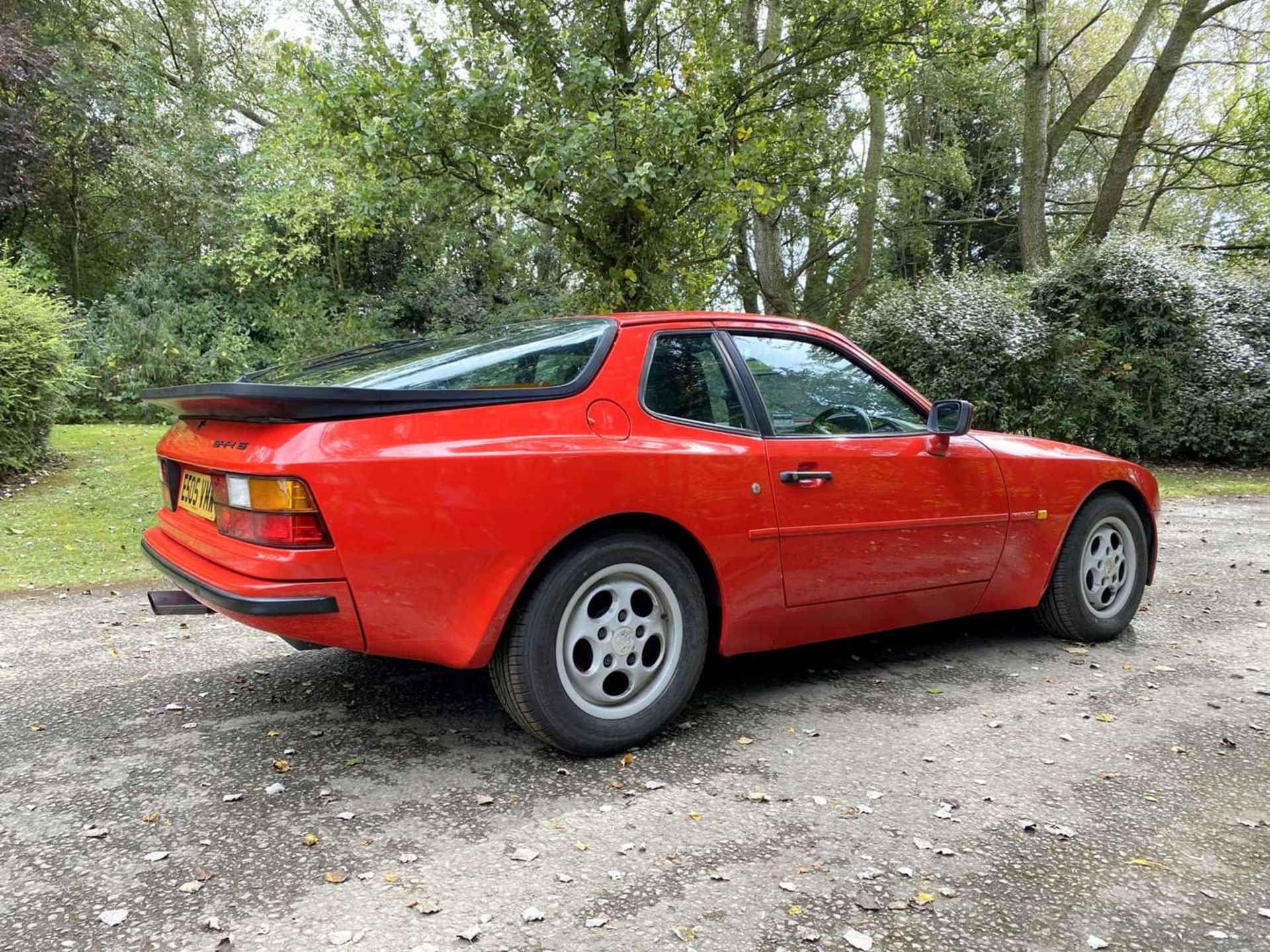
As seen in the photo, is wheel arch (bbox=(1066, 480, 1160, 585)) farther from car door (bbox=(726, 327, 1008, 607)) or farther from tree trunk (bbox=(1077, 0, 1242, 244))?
tree trunk (bbox=(1077, 0, 1242, 244))

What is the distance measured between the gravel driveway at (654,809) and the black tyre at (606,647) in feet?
0.54

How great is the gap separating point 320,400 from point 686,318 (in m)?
1.51

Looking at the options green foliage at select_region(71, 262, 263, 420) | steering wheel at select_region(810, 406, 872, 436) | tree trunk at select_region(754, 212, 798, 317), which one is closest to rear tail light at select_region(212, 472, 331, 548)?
steering wheel at select_region(810, 406, 872, 436)

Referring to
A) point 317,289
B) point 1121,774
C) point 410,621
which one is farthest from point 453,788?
point 317,289

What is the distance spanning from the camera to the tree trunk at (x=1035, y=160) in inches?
618

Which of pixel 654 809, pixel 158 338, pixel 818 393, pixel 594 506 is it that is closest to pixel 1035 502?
pixel 818 393

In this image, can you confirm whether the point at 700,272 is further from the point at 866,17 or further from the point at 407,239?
the point at 407,239

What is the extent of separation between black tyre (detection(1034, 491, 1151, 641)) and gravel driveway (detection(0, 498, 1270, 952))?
268mm

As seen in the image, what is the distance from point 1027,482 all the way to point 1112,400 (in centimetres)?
946

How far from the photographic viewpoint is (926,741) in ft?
10.3

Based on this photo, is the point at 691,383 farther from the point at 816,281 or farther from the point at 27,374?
the point at 816,281

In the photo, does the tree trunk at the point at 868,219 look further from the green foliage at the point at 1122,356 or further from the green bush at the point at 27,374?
the green bush at the point at 27,374

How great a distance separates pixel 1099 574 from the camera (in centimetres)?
439

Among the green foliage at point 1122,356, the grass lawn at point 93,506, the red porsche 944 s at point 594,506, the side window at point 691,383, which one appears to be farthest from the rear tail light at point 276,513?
the green foliage at point 1122,356
